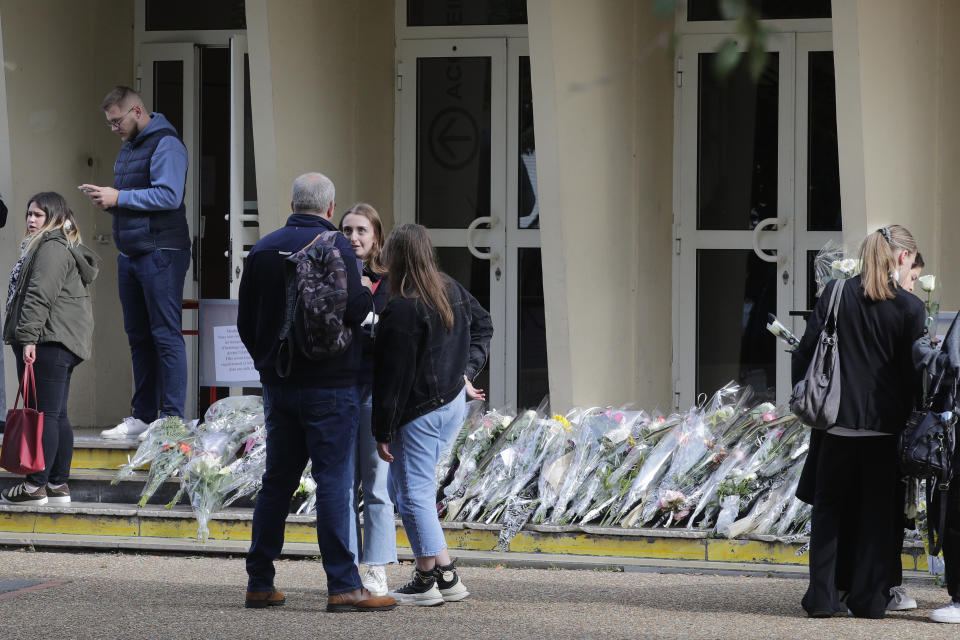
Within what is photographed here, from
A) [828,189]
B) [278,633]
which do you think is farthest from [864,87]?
[278,633]

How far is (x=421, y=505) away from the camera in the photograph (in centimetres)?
571

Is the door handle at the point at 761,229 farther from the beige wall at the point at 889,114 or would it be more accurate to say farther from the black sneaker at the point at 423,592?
the black sneaker at the point at 423,592

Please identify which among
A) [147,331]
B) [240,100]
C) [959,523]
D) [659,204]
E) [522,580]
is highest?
[240,100]

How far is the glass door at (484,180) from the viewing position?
10375mm

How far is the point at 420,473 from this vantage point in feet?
18.8

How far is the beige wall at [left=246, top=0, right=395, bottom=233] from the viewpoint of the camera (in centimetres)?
914

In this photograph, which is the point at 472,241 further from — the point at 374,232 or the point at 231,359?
the point at 374,232

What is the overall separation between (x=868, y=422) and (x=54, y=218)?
4.65 meters

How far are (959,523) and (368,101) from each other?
6.04 metres

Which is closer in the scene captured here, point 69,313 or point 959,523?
point 959,523

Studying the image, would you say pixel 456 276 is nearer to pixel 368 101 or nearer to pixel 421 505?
pixel 368 101

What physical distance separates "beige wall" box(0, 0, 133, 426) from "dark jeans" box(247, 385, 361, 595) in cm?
437

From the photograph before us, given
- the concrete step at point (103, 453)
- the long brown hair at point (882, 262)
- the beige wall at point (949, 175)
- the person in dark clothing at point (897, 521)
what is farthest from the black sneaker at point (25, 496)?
the beige wall at point (949, 175)

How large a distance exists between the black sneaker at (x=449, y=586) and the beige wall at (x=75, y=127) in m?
4.61
